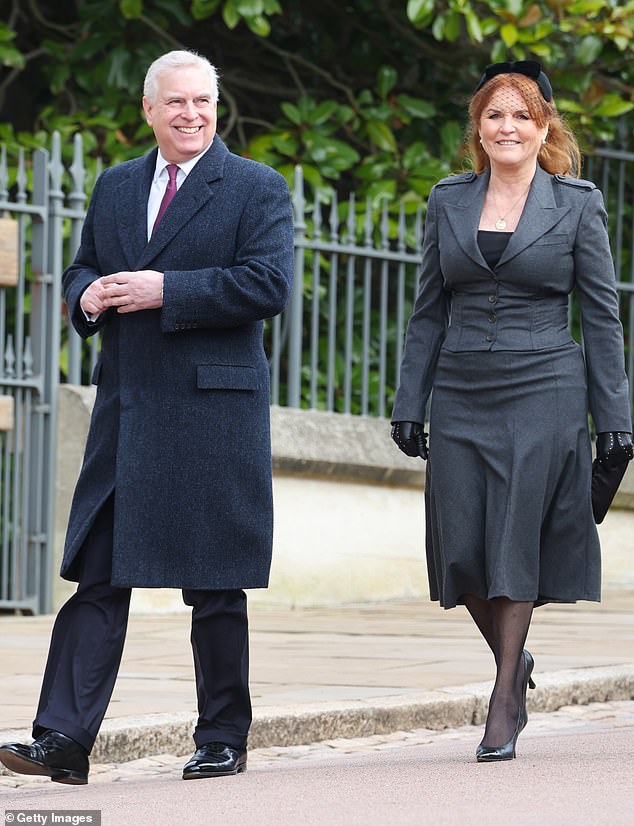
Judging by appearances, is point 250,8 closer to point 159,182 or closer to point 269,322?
point 269,322

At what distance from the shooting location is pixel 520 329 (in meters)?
5.33

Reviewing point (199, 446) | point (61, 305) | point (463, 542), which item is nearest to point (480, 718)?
point (463, 542)

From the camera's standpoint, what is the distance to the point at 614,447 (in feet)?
17.4

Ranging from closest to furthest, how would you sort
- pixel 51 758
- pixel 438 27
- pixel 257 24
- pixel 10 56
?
1. pixel 51 758
2. pixel 257 24
3. pixel 438 27
4. pixel 10 56

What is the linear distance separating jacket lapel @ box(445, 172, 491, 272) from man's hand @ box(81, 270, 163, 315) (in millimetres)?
899

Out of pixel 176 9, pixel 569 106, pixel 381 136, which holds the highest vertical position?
pixel 176 9

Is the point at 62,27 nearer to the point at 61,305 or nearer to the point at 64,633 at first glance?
the point at 61,305

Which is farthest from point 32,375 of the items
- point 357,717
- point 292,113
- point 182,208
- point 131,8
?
point 182,208

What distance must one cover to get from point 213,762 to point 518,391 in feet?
4.21

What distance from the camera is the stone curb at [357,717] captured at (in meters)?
5.62

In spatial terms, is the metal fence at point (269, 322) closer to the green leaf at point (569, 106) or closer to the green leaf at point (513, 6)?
the green leaf at point (569, 106)

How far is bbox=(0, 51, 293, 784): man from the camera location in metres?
4.96

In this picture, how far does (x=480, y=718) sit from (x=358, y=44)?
5.98 m

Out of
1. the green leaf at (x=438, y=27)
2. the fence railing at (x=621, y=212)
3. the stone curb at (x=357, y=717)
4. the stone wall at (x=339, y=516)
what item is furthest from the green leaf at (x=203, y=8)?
the stone curb at (x=357, y=717)
